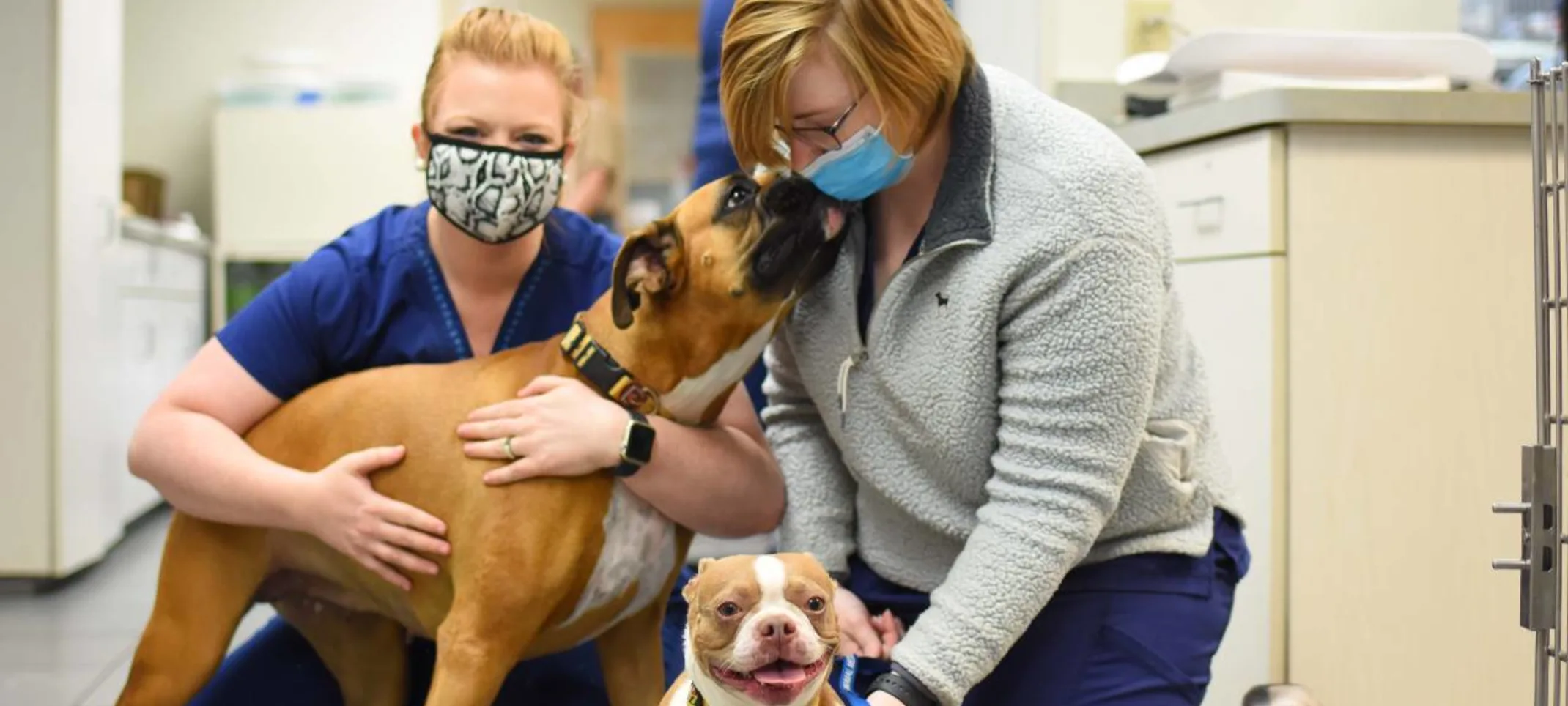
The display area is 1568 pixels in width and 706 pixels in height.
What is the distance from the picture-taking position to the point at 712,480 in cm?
132

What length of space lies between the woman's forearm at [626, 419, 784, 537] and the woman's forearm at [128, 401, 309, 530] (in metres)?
0.35

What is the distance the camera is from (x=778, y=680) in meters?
0.77

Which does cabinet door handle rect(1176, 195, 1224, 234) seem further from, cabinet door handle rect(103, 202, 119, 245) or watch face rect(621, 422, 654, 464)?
cabinet door handle rect(103, 202, 119, 245)

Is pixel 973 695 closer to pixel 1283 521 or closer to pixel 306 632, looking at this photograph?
pixel 1283 521

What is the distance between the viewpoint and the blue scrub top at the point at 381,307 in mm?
1453

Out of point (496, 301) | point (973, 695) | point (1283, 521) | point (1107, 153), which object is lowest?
point (973, 695)

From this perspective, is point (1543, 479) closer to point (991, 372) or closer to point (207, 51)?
point (991, 372)

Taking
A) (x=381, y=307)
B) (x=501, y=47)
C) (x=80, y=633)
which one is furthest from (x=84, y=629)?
(x=501, y=47)

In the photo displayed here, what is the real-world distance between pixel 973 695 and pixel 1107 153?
565mm

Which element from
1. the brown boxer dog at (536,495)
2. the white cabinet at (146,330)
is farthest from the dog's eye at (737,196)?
the white cabinet at (146,330)

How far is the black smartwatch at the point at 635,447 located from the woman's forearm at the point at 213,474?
1.08ft

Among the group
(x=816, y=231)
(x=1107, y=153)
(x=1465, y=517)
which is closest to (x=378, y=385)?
(x=816, y=231)

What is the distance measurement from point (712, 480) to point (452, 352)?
1.17ft

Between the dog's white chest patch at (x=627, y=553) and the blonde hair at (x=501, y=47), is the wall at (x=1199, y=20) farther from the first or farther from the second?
the dog's white chest patch at (x=627, y=553)
